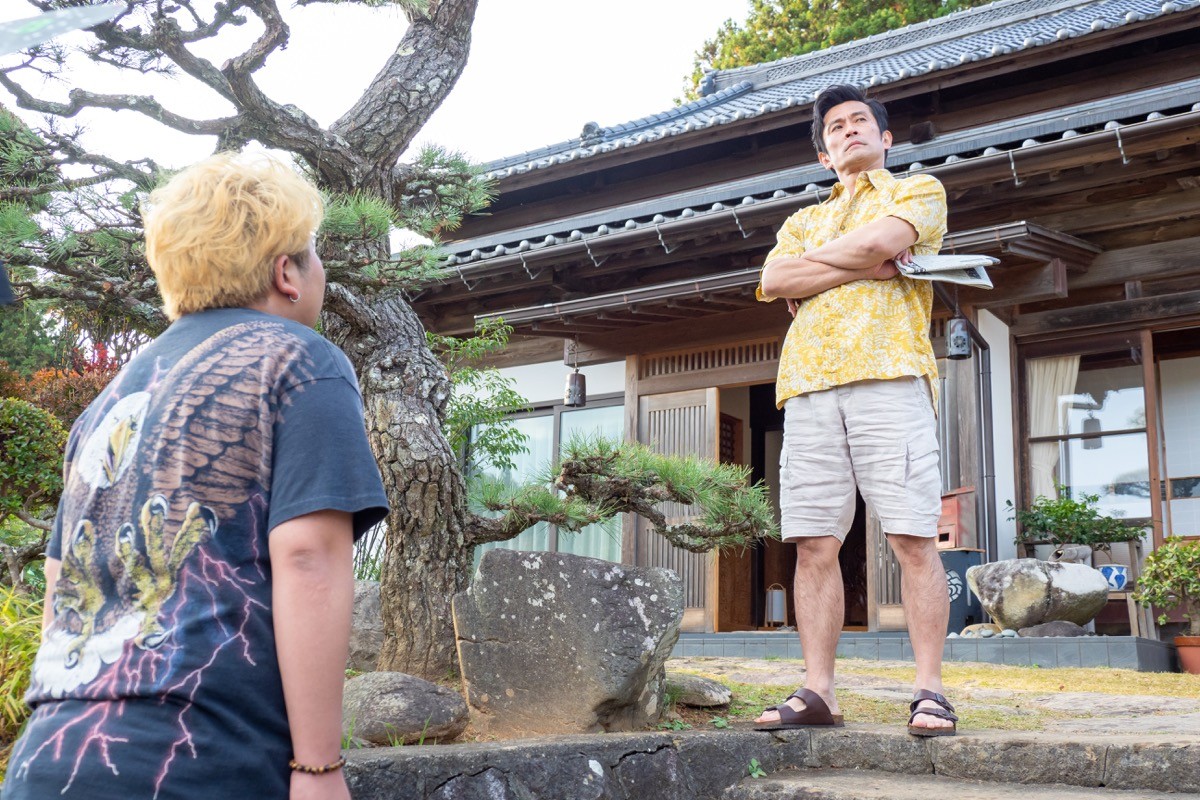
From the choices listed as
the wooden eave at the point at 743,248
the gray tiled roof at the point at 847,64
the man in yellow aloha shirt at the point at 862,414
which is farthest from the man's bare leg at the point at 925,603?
the gray tiled roof at the point at 847,64

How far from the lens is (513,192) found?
10.4 metres

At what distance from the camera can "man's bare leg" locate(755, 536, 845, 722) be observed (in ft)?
9.73

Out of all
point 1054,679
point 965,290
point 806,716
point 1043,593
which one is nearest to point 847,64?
point 965,290

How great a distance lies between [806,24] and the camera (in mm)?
19578

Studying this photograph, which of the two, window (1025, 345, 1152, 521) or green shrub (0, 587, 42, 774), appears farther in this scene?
window (1025, 345, 1152, 521)

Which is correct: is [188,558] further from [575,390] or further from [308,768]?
[575,390]

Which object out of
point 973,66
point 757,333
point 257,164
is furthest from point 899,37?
point 257,164

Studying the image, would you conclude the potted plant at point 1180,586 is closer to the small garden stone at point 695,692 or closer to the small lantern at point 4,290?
the small garden stone at point 695,692

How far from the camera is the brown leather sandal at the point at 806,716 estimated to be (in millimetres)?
2953

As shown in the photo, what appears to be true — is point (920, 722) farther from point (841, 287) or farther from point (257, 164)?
point (257, 164)

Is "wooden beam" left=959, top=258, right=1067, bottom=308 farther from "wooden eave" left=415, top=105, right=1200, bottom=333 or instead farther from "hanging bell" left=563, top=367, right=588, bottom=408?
"hanging bell" left=563, top=367, right=588, bottom=408

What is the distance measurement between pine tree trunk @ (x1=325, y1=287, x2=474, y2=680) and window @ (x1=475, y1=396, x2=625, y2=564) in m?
5.04

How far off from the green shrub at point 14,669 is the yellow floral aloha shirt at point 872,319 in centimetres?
212

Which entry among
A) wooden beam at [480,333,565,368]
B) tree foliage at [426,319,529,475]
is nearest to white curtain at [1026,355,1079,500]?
tree foliage at [426,319,529,475]
